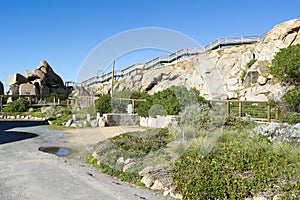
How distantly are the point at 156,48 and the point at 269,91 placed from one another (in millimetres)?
13272

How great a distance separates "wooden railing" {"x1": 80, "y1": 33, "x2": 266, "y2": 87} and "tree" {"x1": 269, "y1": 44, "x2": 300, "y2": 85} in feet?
44.7

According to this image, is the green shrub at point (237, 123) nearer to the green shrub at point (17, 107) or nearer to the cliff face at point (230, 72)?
the cliff face at point (230, 72)

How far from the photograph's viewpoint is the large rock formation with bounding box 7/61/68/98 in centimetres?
2883

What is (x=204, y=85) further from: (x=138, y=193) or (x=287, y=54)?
(x=138, y=193)

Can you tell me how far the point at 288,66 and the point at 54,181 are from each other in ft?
40.6

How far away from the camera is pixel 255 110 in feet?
41.0

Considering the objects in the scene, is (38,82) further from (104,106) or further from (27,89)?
(104,106)

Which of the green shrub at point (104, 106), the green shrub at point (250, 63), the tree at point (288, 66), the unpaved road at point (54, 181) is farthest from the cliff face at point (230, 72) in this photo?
the unpaved road at point (54, 181)

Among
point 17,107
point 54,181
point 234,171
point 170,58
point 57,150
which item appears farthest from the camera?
point 170,58

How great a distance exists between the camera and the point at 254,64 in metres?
23.1

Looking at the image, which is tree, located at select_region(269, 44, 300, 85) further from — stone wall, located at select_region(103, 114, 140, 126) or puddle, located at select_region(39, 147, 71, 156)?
puddle, located at select_region(39, 147, 71, 156)

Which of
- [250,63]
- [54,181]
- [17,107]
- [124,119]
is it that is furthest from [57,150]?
[250,63]

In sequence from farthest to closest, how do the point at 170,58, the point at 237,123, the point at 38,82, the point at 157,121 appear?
the point at 38,82 → the point at 170,58 → the point at 157,121 → the point at 237,123

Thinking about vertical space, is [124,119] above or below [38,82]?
below
